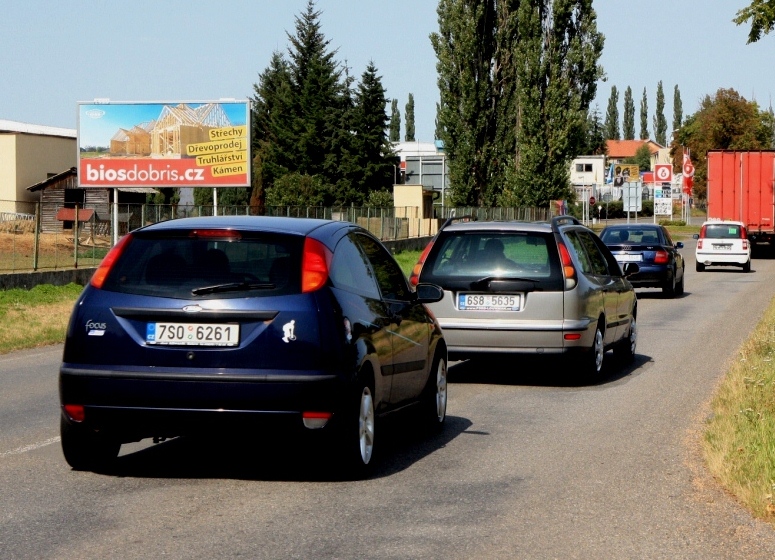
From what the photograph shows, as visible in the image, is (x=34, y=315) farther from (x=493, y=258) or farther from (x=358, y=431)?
(x=358, y=431)

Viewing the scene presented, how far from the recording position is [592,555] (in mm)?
5727

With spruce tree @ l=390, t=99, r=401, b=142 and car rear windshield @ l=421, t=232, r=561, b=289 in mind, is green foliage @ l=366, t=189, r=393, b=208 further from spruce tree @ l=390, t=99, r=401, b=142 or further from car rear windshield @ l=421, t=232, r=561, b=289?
spruce tree @ l=390, t=99, r=401, b=142

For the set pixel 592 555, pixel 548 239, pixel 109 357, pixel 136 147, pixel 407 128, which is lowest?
pixel 592 555

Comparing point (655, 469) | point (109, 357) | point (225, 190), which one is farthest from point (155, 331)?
point (225, 190)

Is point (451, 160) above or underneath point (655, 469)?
above

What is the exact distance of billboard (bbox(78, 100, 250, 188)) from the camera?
42156mm

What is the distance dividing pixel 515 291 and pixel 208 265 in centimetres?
546

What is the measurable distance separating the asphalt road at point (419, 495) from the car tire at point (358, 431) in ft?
0.45

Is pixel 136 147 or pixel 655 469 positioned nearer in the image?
pixel 655 469

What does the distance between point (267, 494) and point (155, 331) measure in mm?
A: 1084

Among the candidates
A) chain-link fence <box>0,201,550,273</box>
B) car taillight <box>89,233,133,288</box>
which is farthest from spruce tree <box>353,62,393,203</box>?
car taillight <box>89,233,133,288</box>

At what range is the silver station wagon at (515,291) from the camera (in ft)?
40.3

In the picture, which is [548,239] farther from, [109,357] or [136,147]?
[136,147]

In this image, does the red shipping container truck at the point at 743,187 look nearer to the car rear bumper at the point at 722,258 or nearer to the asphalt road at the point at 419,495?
the car rear bumper at the point at 722,258
